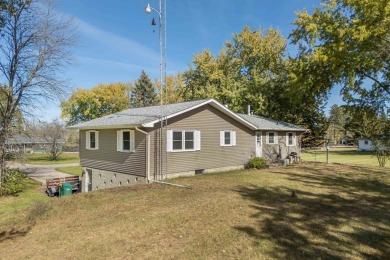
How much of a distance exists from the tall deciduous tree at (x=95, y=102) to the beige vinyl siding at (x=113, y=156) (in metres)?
35.8

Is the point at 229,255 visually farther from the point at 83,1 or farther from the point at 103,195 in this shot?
the point at 83,1

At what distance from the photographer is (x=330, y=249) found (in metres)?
5.50

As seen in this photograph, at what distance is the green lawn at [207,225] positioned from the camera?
5.57m

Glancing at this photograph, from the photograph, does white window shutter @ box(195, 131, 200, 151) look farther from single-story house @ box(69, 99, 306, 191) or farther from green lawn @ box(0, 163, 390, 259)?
green lawn @ box(0, 163, 390, 259)

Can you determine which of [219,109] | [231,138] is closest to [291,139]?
[231,138]

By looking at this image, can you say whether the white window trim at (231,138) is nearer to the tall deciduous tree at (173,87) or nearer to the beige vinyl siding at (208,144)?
the beige vinyl siding at (208,144)

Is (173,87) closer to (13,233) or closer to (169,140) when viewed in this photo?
(169,140)

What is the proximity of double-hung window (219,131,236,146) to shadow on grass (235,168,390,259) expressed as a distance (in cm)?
615

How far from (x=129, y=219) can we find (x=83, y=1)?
48.1 ft

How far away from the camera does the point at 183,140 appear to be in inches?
609

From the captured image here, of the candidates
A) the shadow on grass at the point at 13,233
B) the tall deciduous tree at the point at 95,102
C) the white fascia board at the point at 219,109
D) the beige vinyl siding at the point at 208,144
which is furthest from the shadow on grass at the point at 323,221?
the tall deciduous tree at the point at 95,102

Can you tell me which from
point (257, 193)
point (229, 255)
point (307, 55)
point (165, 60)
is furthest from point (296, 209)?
point (307, 55)

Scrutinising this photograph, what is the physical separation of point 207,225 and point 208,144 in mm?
9978

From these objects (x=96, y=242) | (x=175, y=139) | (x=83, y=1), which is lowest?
(x=96, y=242)
